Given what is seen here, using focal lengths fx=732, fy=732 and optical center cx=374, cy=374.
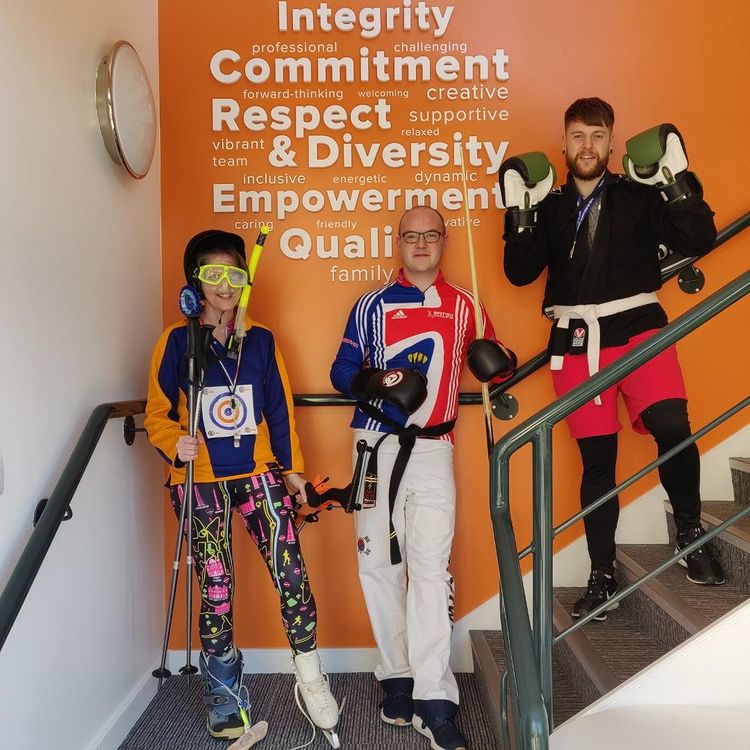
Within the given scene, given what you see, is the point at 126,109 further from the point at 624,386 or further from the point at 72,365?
the point at 624,386

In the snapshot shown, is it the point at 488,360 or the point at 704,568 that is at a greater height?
the point at 488,360

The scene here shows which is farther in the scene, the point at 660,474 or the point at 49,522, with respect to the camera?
the point at 660,474

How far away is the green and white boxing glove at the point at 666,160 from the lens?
2240 mm

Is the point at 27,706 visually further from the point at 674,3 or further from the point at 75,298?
the point at 674,3

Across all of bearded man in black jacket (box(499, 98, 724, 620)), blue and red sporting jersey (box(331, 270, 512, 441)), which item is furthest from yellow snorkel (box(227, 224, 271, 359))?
bearded man in black jacket (box(499, 98, 724, 620))

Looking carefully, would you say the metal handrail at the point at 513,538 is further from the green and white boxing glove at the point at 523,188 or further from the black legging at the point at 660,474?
the green and white boxing glove at the point at 523,188

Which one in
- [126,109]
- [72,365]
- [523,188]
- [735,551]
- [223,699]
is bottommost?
[223,699]

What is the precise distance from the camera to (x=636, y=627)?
7.56ft

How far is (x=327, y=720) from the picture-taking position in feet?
7.47

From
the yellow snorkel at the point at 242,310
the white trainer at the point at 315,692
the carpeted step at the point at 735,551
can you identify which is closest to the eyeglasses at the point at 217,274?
the yellow snorkel at the point at 242,310

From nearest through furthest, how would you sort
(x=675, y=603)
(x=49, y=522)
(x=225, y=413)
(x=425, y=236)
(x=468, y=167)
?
(x=49, y=522)
(x=675, y=603)
(x=225, y=413)
(x=425, y=236)
(x=468, y=167)

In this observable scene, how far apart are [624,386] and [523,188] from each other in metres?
0.74

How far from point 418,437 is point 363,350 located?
0.38 m

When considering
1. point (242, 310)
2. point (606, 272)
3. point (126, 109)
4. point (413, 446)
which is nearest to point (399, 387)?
point (413, 446)
